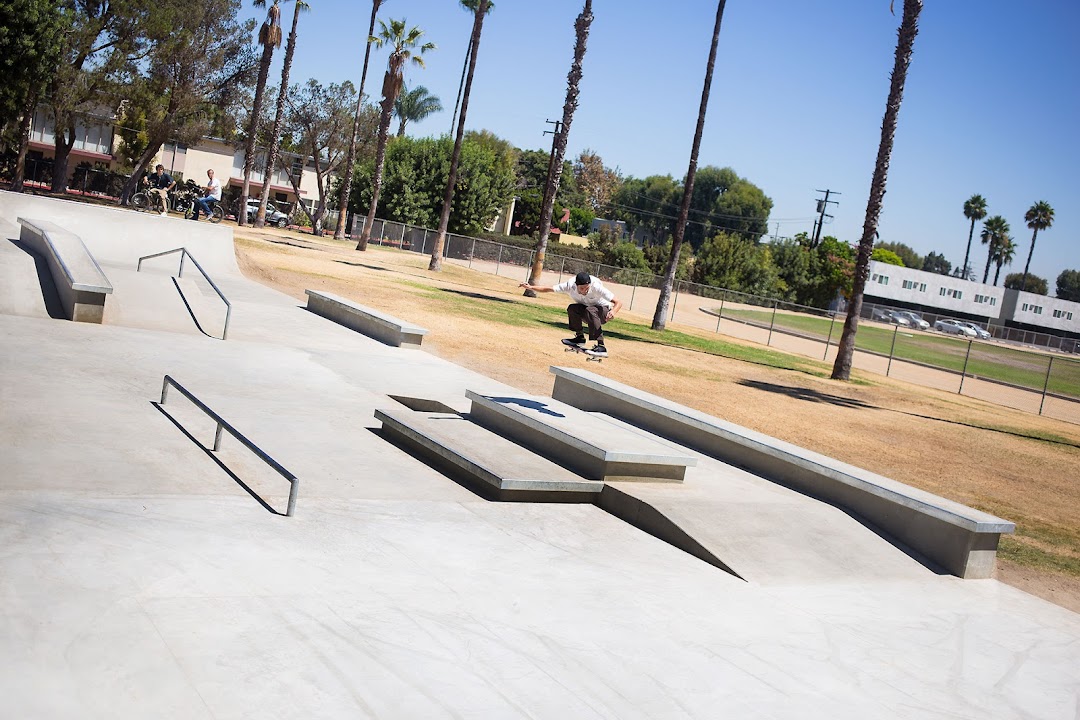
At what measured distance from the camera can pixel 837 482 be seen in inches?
420

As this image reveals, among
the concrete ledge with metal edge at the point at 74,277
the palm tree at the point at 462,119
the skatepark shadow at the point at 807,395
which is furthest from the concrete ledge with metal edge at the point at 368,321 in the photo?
the palm tree at the point at 462,119

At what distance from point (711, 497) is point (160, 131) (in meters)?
45.1

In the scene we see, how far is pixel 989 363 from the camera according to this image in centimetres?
4597

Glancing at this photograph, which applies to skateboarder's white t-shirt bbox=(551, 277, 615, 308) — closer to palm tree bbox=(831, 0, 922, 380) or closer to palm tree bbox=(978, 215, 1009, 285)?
palm tree bbox=(831, 0, 922, 380)

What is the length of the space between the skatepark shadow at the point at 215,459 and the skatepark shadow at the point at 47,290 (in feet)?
18.1

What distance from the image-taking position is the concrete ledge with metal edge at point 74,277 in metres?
14.1

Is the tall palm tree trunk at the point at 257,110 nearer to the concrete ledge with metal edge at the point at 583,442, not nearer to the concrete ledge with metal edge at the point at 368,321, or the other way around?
the concrete ledge with metal edge at the point at 368,321

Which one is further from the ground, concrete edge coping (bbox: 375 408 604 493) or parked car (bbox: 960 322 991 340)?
parked car (bbox: 960 322 991 340)

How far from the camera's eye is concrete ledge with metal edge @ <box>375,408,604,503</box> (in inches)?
353

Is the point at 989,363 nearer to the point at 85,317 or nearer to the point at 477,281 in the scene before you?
the point at 477,281

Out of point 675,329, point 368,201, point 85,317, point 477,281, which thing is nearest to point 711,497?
point 85,317

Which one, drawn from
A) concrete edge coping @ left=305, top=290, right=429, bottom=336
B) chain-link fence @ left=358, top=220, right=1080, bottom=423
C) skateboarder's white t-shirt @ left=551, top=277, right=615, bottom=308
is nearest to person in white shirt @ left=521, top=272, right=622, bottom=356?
skateboarder's white t-shirt @ left=551, top=277, right=615, bottom=308

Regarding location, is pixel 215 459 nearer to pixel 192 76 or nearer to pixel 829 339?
pixel 829 339

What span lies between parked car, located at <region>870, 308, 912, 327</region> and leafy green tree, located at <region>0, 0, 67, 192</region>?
6363cm
